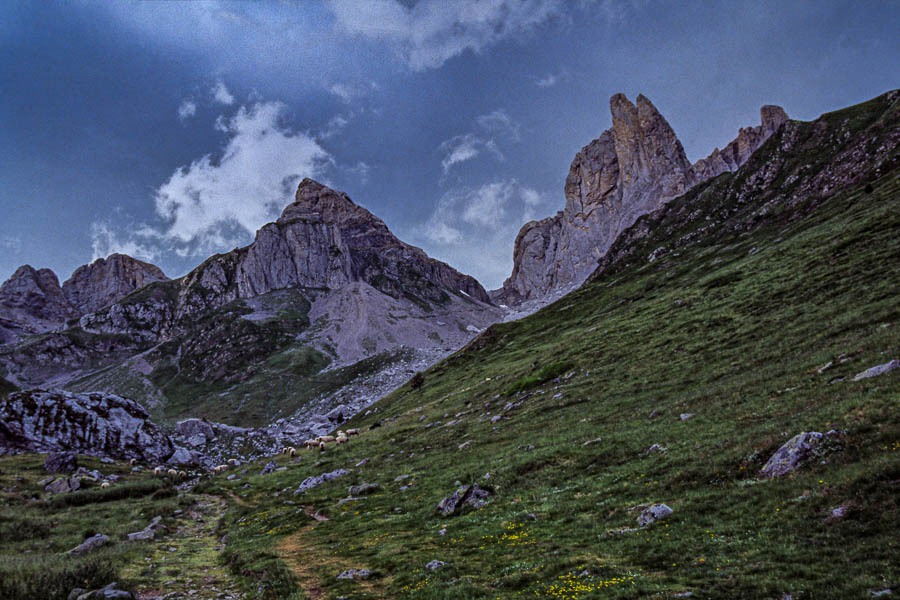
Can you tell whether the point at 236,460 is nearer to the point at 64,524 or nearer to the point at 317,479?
the point at 317,479

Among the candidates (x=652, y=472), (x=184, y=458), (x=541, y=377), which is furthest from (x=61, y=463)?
(x=652, y=472)

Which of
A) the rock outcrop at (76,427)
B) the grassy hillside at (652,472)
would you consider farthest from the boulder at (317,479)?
the rock outcrop at (76,427)

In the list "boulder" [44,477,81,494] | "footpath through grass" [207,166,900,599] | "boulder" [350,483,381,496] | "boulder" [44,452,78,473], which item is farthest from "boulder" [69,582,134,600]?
"boulder" [44,452,78,473]

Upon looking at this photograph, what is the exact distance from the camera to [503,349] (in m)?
119

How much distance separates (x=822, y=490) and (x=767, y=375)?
64.9ft

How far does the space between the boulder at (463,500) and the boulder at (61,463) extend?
6268 cm

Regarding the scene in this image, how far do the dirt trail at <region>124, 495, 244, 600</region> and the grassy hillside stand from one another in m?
0.76

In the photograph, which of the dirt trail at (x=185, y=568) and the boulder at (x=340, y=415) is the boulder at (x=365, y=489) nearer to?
the dirt trail at (x=185, y=568)

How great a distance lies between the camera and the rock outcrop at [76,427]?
72688 mm

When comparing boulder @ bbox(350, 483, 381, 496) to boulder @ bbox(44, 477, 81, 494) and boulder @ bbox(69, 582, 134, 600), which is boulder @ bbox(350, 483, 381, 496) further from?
boulder @ bbox(44, 477, 81, 494)

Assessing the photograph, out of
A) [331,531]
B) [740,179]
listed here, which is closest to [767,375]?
[331,531]

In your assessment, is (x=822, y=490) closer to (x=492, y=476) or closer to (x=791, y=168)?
(x=492, y=476)

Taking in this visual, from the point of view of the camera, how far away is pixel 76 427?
76.9 m

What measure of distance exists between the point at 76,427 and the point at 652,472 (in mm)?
99585
